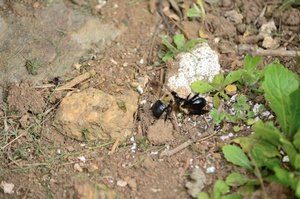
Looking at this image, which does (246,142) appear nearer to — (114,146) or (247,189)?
(247,189)

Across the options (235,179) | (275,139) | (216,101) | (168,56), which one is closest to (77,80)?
(168,56)

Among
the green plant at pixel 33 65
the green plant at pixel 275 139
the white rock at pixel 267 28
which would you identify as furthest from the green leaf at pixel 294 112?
the green plant at pixel 33 65

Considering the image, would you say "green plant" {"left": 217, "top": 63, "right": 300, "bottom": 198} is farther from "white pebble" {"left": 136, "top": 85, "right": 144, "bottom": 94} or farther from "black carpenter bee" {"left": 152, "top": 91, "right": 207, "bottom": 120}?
"white pebble" {"left": 136, "top": 85, "right": 144, "bottom": 94}

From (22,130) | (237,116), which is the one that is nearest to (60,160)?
(22,130)

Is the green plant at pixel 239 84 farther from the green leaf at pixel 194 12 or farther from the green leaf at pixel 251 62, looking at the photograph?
the green leaf at pixel 194 12

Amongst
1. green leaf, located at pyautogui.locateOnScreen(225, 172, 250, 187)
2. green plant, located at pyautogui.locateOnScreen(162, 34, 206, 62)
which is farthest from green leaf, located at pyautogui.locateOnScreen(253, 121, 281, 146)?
green plant, located at pyautogui.locateOnScreen(162, 34, 206, 62)

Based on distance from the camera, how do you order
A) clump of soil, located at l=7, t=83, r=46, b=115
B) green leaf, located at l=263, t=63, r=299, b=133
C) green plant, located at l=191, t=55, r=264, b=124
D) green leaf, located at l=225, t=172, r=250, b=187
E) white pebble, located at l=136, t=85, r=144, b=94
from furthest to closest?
white pebble, located at l=136, t=85, r=144, b=94, clump of soil, located at l=7, t=83, r=46, b=115, green plant, located at l=191, t=55, r=264, b=124, green leaf, located at l=263, t=63, r=299, b=133, green leaf, located at l=225, t=172, r=250, b=187
